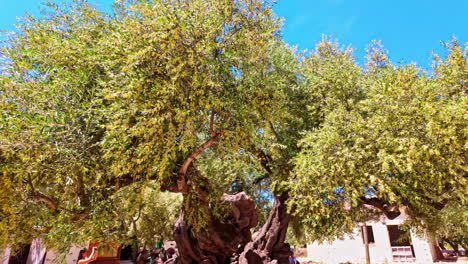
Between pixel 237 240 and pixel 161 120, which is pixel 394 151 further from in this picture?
pixel 237 240

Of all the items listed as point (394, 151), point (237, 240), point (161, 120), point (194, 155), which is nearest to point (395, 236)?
point (237, 240)

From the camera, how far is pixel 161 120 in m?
8.34

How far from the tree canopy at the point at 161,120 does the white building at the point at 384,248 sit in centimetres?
2605

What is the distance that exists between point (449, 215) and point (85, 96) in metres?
35.3

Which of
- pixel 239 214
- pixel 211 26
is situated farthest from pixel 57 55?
pixel 239 214

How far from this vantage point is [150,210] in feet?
77.5

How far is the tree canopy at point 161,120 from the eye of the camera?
8.14 metres

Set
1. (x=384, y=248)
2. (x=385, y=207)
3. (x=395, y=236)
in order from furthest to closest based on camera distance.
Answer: (x=395, y=236) → (x=384, y=248) → (x=385, y=207)

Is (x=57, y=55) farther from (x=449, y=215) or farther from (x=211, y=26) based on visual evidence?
(x=449, y=215)

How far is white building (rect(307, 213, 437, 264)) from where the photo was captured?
33250 mm

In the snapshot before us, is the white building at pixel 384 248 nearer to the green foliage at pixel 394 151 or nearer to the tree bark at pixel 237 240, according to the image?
the tree bark at pixel 237 240

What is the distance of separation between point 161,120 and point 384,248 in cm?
3817

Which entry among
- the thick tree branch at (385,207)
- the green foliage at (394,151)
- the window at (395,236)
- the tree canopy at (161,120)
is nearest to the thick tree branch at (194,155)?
the tree canopy at (161,120)

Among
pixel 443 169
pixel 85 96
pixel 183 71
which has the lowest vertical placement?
pixel 443 169
